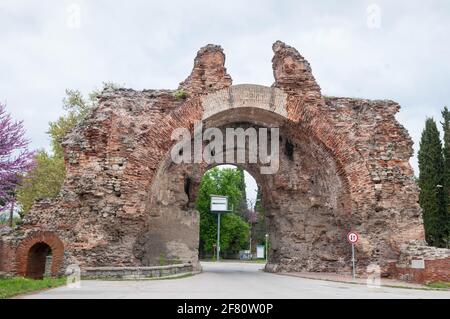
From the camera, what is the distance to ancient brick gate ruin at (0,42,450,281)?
12602 millimetres

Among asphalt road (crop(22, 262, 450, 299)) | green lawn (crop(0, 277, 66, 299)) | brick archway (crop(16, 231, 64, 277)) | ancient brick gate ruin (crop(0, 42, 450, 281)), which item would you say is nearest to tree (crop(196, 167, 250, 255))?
ancient brick gate ruin (crop(0, 42, 450, 281))

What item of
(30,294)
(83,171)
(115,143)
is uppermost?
(115,143)

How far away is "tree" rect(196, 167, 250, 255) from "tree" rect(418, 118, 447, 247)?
19796 mm

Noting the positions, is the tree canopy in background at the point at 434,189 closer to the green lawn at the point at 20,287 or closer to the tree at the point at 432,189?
the tree at the point at 432,189

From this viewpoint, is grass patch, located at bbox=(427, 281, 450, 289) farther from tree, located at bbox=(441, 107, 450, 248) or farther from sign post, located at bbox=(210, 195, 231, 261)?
sign post, located at bbox=(210, 195, 231, 261)

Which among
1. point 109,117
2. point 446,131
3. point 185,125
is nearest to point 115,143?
point 109,117

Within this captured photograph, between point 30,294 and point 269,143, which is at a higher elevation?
point 269,143

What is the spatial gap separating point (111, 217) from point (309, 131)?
6770 millimetres

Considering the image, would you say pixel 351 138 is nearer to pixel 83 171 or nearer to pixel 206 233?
pixel 83 171

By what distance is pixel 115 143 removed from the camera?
1330 cm

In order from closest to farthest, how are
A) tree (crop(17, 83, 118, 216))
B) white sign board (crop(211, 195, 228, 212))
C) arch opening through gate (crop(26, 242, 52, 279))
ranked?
arch opening through gate (crop(26, 242, 52, 279)) < tree (crop(17, 83, 118, 216)) < white sign board (crop(211, 195, 228, 212))

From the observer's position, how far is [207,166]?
16641 millimetres

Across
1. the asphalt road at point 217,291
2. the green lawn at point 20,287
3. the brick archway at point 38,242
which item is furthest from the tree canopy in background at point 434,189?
the green lawn at point 20,287

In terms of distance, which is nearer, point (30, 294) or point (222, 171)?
point (30, 294)
